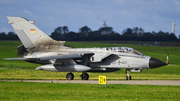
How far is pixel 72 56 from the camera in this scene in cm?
2245

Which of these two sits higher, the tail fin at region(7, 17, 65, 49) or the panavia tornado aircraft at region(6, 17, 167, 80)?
the tail fin at region(7, 17, 65, 49)

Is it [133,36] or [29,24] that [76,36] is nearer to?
[133,36]

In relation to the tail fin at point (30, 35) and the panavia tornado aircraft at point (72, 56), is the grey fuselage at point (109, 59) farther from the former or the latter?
the tail fin at point (30, 35)

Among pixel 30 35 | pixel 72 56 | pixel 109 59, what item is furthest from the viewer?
pixel 30 35

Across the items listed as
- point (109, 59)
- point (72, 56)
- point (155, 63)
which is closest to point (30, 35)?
point (72, 56)

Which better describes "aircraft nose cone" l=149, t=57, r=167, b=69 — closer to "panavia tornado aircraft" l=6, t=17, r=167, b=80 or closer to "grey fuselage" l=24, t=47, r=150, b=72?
"panavia tornado aircraft" l=6, t=17, r=167, b=80

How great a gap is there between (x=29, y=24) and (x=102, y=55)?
7.02 metres

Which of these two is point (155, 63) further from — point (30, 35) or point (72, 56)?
point (30, 35)

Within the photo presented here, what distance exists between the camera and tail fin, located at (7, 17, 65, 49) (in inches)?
969

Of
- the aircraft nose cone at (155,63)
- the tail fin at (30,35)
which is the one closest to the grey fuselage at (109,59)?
the aircraft nose cone at (155,63)

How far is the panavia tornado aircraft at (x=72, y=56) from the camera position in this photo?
22250mm

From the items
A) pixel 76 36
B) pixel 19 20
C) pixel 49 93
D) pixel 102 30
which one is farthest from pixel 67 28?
pixel 49 93

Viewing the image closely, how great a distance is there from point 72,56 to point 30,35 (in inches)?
183

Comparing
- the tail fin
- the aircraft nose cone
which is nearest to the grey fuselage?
the aircraft nose cone
